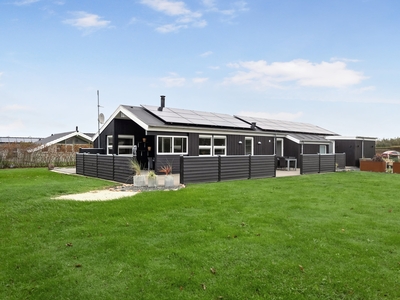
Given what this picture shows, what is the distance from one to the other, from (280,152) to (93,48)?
48.5 ft

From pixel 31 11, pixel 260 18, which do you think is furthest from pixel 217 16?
pixel 31 11

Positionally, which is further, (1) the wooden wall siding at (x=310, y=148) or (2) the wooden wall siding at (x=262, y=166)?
(1) the wooden wall siding at (x=310, y=148)

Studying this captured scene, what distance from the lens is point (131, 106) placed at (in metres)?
17.6

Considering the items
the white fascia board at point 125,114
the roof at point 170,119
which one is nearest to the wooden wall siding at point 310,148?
the roof at point 170,119

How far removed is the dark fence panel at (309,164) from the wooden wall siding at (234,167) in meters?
4.58

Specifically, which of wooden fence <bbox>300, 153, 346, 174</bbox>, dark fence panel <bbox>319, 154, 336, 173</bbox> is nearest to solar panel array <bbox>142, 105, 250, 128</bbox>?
wooden fence <bbox>300, 153, 346, 174</bbox>

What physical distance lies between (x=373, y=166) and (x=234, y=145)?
9.68m

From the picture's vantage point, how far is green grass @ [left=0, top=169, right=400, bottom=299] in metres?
3.46

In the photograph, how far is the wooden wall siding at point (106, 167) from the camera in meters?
12.4

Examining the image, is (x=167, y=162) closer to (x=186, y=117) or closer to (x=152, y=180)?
(x=186, y=117)

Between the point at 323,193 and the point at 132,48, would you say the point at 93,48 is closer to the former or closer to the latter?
the point at 132,48

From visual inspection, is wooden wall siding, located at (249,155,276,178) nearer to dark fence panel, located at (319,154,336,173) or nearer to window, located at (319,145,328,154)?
dark fence panel, located at (319,154,336,173)

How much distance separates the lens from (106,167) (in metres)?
13.8

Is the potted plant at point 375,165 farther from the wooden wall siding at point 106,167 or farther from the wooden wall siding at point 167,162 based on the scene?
the wooden wall siding at point 106,167
